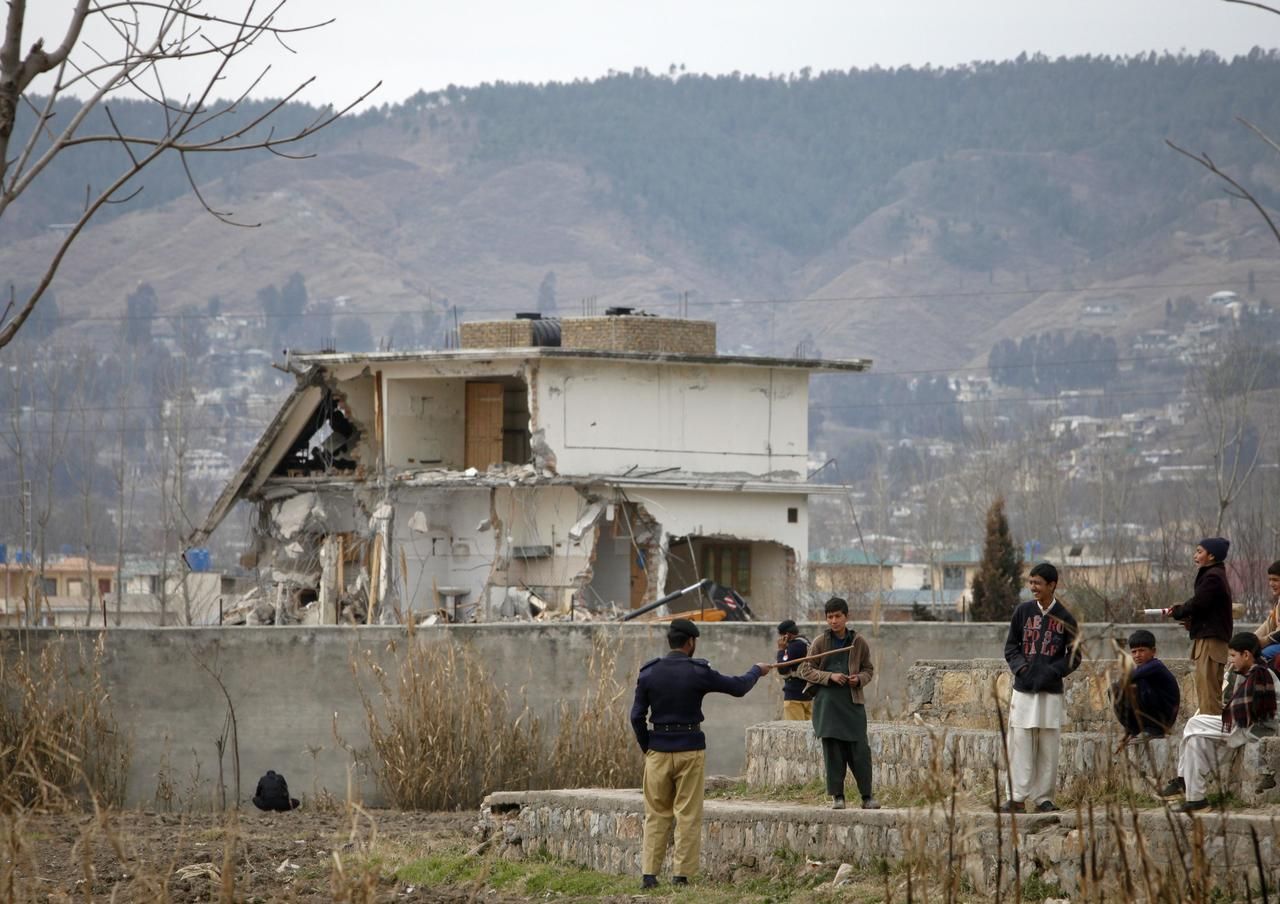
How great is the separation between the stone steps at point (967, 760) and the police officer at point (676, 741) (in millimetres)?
1392

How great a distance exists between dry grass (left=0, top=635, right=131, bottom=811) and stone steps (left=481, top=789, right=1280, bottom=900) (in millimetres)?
4790

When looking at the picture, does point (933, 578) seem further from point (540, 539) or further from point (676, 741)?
point (676, 741)

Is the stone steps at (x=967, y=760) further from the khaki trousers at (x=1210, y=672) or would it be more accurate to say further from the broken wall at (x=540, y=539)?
the broken wall at (x=540, y=539)

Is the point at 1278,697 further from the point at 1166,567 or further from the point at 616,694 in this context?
the point at 1166,567

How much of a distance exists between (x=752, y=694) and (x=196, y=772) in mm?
5628

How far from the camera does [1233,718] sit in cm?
1142

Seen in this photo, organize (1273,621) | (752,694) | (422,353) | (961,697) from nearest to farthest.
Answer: (1273,621), (961,697), (752,694), (422,353)

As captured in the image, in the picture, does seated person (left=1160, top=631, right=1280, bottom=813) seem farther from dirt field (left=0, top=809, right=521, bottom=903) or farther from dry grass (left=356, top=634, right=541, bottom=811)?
dry grass (left=356, top=634, right=541, bottom=811)

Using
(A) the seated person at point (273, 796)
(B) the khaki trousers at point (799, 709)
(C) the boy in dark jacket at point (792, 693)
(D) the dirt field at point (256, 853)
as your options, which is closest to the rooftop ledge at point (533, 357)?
(A) the seated person at point (273, 796)

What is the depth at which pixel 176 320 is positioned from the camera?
198875mm

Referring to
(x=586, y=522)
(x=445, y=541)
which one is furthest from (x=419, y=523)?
(x=586, y=522)

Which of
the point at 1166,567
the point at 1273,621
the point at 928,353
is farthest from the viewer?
the point at 928,353

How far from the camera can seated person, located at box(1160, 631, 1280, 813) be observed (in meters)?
11.3

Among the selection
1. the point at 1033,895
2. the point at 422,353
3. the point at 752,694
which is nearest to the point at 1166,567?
the point at 422,353
